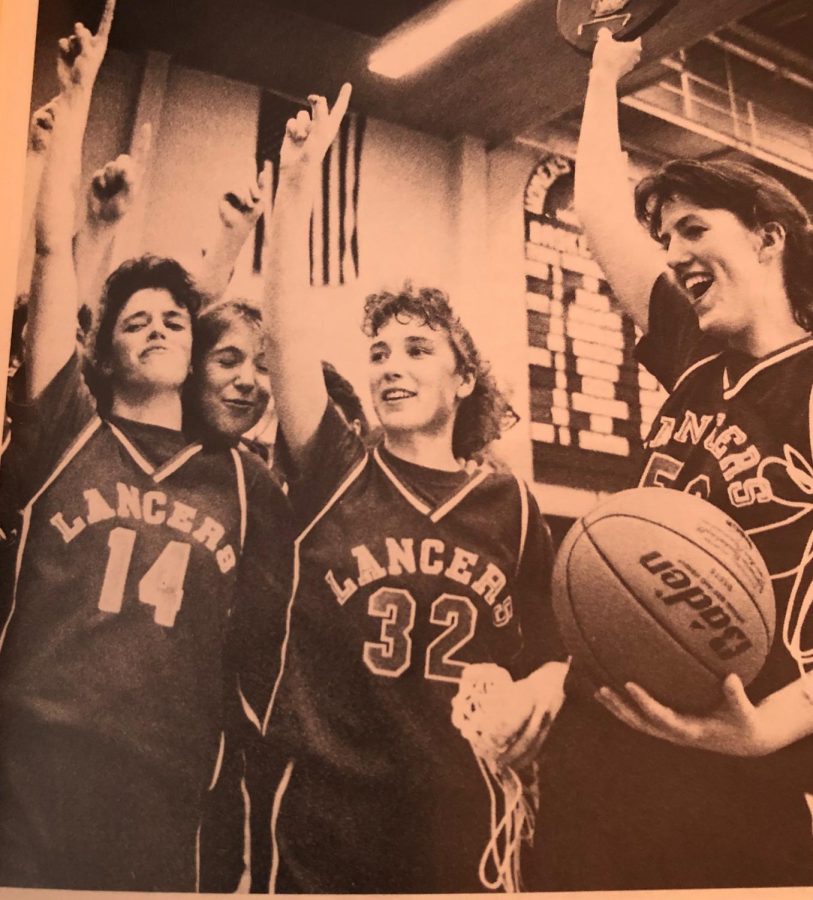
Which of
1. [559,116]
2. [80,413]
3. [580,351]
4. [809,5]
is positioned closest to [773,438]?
[580,351]

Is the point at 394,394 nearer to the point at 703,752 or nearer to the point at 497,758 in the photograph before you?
the point at 497,758

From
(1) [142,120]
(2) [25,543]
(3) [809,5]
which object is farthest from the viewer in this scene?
(3) [809,5]

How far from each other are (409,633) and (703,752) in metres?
0.35

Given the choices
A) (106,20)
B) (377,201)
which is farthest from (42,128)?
(377,201)

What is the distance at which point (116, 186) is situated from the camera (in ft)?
3.45

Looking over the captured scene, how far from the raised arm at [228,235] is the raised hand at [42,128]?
204 mm

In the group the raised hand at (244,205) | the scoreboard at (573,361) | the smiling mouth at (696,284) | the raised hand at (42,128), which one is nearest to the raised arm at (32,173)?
the raised hand at (42,128)

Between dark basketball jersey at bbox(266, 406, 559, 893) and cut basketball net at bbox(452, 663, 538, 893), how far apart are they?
0.4 inches

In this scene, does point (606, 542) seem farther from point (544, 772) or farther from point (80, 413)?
point (80, 413)

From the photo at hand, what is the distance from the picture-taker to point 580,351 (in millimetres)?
1132

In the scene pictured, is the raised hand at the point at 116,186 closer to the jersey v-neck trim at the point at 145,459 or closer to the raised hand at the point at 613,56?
the jersey v-neck trim at the point at 145,459

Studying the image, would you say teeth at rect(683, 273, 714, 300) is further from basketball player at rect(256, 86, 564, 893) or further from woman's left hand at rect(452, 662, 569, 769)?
woman's left hand at rect(452, 662, 569, 769)

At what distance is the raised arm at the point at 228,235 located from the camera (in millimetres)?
1054

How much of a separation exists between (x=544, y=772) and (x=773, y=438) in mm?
500
